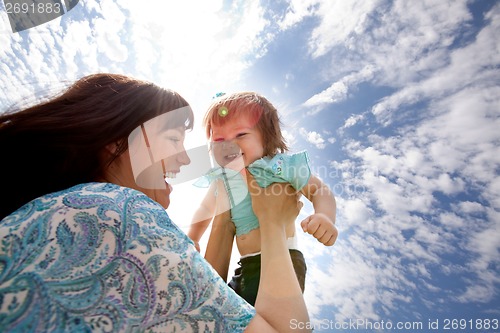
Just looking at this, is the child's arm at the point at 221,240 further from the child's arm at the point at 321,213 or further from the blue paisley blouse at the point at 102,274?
the blue paisley blouse at the point at 102,274

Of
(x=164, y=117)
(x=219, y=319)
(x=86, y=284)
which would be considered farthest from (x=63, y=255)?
(x=164, y=117)

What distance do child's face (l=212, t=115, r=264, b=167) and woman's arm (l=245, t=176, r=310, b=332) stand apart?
70 cm

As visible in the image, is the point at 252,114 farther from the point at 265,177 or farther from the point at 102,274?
the point at 102,274

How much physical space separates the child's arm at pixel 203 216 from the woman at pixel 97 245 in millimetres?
1571

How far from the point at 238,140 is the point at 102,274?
2401 mm

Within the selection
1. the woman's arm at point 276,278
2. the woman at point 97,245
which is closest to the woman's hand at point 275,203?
the woman's arm at point 276,278

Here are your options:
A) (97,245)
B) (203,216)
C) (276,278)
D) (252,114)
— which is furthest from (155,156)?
(252,114)

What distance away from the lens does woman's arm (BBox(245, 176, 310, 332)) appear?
137 cm

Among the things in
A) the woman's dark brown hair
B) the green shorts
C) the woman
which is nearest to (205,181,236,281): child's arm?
the green shorts

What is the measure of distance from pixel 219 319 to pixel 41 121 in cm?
130

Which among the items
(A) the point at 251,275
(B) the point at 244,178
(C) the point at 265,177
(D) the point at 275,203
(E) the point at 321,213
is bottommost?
(A) the point at 251,275

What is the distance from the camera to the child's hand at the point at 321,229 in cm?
235

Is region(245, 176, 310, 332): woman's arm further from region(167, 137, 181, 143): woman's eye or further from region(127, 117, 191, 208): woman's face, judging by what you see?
region(167, 137, 181, 143): woman's eye

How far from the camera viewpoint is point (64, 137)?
1478 mm
